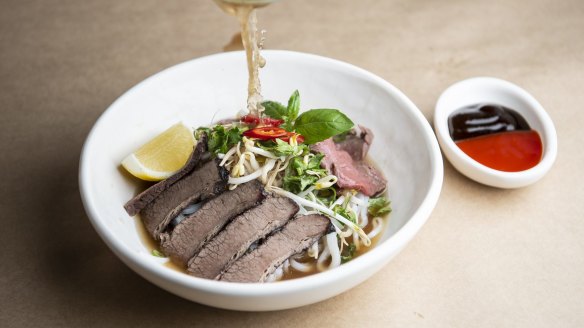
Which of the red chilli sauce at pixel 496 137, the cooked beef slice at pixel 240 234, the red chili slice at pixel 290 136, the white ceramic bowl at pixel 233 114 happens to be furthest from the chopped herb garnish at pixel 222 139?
the red chilli sauce at pixel 496 137

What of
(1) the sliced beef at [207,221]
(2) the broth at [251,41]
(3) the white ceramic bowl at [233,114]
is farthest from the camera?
(1) the sliced beef at [207,221]

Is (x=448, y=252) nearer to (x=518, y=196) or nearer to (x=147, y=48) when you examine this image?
(x=518, y=196)

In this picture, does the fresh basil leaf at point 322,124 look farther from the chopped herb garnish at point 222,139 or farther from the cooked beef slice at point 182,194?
the cooked beef slice at point 182,194

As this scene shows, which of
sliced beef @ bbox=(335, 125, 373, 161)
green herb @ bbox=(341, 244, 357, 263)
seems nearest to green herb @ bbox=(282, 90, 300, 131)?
sliced beef @ bbox=(335, 125, 373, 161)

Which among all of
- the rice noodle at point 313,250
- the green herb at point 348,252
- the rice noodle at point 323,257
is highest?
the rice noodle at point 313,250

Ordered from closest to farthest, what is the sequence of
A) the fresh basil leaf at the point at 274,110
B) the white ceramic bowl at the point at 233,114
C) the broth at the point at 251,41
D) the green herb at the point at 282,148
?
the white ceramic bowl at the point at 233,114
the broth at the point at 251,41
the green herb at the point at 282,148
the fresh basil leaf at the point at 274,110

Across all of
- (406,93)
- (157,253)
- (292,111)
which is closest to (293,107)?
(292,111)

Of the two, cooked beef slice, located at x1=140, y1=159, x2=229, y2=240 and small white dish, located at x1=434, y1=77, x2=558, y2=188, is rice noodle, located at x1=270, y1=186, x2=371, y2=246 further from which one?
small white dish, located at x1=434, y1=77, x2=558, y2=188
